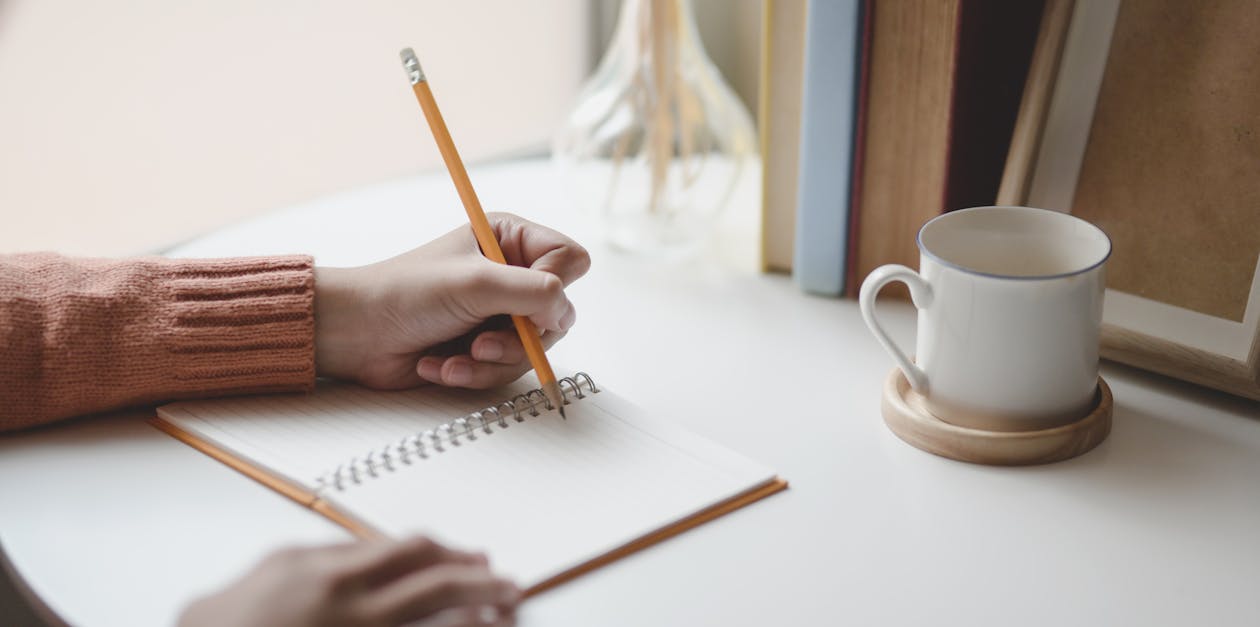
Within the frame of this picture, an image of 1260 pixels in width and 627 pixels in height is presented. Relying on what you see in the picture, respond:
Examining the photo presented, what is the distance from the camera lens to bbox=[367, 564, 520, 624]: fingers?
1.58ft

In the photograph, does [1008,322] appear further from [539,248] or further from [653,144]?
[653,144]

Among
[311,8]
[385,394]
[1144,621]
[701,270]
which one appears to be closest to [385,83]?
[311,8]

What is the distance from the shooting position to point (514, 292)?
69 centimetres

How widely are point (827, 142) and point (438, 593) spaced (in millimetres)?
502

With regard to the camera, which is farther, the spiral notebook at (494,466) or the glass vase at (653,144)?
the glass vase at (653,144)

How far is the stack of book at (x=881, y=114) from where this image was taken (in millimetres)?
802

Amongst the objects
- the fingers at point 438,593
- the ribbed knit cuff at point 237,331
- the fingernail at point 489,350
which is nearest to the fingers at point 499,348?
the fingernail at point 489,350

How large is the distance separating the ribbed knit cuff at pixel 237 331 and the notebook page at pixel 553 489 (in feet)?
0.48

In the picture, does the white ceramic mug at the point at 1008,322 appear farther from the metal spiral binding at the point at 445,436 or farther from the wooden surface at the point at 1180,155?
the metal spiral binding at the point at 445,436

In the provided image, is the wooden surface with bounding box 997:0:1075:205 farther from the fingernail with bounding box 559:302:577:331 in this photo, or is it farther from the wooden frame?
the fingernail with bounding box 559:302:577:331

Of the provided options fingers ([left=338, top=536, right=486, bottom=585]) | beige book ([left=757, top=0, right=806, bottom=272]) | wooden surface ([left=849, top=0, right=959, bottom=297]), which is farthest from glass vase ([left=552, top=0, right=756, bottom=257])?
fingers ([left=338, top=536, right=486, bottom=585])

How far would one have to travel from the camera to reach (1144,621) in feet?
1.76

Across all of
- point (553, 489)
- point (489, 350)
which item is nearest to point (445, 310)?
point (489, 350)

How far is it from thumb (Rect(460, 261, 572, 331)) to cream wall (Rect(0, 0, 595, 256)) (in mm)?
604
